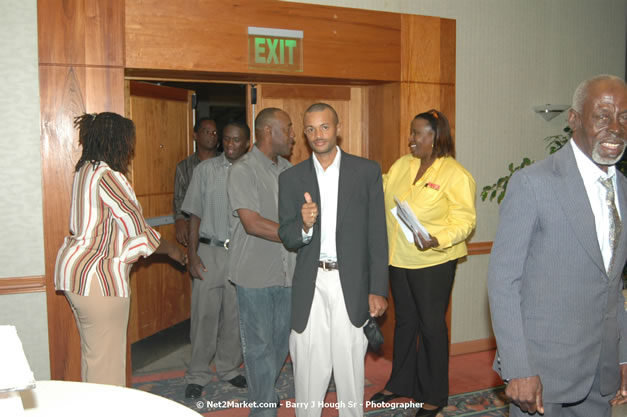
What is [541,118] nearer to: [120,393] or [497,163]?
[497,163]

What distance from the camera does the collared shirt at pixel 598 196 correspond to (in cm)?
202

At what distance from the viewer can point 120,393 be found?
1556mm

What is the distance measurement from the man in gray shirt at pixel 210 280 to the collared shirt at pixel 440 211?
A: 4.31 feet

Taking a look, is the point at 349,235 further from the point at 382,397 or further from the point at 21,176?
the point at 21,176

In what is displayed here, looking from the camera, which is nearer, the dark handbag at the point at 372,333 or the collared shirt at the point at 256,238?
the dark handbag at the point at 372,333

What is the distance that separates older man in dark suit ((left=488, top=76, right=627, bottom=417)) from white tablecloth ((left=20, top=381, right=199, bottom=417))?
1.14 m

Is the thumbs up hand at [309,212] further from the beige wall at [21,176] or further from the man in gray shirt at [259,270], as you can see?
the beige wall at [21,176]

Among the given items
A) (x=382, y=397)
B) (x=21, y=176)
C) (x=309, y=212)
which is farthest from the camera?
(x=382, y=397)

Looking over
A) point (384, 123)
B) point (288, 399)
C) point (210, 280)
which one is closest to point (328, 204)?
point (210, 280)

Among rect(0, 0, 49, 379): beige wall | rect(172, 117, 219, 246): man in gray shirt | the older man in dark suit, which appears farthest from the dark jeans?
rect(172, 117, 219, 246): man in gray shirt

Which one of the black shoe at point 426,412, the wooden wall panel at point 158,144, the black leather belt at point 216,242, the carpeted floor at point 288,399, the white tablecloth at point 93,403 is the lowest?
the carpeted floor at point 288,399

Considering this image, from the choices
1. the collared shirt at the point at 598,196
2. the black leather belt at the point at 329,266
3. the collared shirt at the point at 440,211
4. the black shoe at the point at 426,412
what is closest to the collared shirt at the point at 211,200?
the collared shirt at the point at 440,211

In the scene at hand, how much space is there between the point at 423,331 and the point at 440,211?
80 cm

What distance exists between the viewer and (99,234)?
9.78ft
